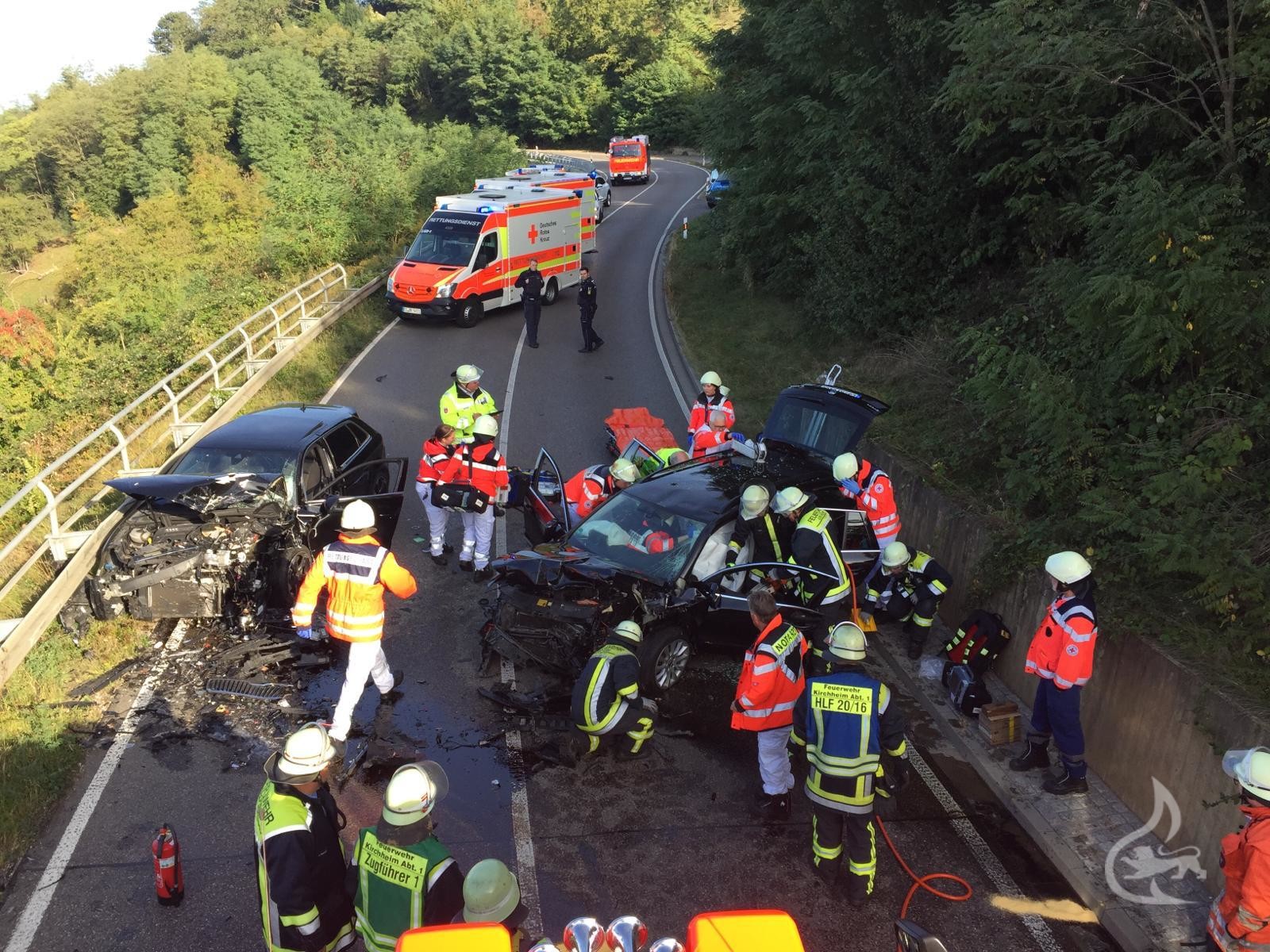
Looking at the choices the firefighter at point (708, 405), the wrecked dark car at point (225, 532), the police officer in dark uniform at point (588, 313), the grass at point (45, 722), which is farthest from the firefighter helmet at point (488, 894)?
the police officer in dark uniform at point (588, 313)

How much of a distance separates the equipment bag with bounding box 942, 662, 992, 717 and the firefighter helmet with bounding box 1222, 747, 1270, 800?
2.96 metres

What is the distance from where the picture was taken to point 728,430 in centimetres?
1120

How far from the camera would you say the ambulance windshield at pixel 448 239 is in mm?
19969

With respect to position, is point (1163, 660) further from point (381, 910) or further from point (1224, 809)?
point (381, 910)

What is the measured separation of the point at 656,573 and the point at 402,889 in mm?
4168

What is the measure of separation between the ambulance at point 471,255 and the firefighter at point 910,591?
13477mm

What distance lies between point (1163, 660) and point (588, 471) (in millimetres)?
5597

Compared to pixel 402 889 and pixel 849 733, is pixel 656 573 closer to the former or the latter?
pixel 849 733

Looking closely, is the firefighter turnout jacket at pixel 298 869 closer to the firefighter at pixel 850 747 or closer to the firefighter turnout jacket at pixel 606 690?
the firefighter turnout jacket at pixel 606 690

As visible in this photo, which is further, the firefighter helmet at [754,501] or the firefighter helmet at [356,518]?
the firefighter helmet at [754,501]

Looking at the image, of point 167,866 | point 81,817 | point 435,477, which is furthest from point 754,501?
point 81,817

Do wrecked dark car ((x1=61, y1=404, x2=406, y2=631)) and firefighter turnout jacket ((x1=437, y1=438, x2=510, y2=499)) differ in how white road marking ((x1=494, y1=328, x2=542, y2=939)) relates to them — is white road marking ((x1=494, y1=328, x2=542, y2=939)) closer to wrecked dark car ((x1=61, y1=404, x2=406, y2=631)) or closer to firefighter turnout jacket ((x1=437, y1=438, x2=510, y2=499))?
firefighter turnout jacket ((x1=437, y1=438, x2=510, y2=499))

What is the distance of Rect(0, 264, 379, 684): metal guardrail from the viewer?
8.35 meters

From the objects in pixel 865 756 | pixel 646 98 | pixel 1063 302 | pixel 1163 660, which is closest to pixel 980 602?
pixel 1163 660
